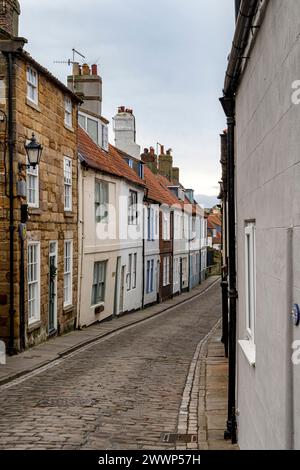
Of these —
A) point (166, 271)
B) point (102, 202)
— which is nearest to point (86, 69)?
point (102, 202)

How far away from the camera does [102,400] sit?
424 inches

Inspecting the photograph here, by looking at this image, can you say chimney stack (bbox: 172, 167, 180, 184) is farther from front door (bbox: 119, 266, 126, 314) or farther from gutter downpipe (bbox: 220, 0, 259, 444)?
gutter downpipe (bbox: 220, 0, 259, 444)

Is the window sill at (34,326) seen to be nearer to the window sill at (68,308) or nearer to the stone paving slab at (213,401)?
the window sill at (68,308)

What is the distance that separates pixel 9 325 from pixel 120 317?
39.1 ft

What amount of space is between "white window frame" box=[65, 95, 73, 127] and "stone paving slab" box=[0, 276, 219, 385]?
24.1 feet

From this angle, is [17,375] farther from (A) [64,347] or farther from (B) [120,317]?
(B) [120,317]

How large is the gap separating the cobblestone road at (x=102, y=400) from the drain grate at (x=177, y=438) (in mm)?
109

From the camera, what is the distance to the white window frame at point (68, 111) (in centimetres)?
2041

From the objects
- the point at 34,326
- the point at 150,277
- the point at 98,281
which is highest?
the point at 98,281

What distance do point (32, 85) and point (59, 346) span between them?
7607mm

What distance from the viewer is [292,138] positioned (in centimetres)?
394

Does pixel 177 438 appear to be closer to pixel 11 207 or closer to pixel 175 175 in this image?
pixel 11 207

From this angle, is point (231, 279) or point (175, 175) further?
point (175, 175)
